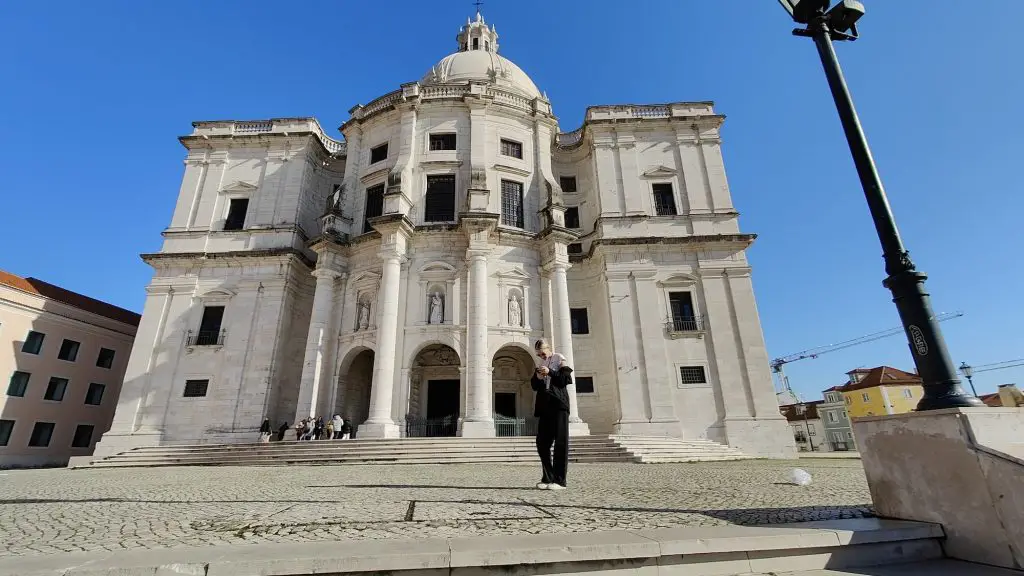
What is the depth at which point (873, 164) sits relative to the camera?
14.6 ft

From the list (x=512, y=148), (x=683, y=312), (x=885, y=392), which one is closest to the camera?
(x=683, y=312)

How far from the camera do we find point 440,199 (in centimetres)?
2230

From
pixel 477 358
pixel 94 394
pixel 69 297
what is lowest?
pixel 94 394

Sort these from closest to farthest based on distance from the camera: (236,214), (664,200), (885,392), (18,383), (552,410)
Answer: (552,410)
(18,383)
(664,200)
(236,214)
(885,392)

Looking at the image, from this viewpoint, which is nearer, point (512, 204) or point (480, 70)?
point (512, 204)

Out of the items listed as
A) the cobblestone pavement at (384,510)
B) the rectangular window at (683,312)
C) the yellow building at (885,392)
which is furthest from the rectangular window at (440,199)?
the yellow building at (885,392)

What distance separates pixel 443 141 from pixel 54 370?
81.9 ft

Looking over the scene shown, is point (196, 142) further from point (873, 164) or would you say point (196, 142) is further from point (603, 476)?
point (873, 164)

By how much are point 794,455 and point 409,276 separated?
58.3 ft

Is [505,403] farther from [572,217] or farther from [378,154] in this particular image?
[378,154]

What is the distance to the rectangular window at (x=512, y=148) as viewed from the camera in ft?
76.5

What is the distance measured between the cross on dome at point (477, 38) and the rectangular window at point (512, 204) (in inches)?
690

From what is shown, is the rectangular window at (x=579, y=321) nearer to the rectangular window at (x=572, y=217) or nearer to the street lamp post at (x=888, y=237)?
the rectangular window at (x=572, y=217)

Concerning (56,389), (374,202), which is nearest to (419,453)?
(374,202)
